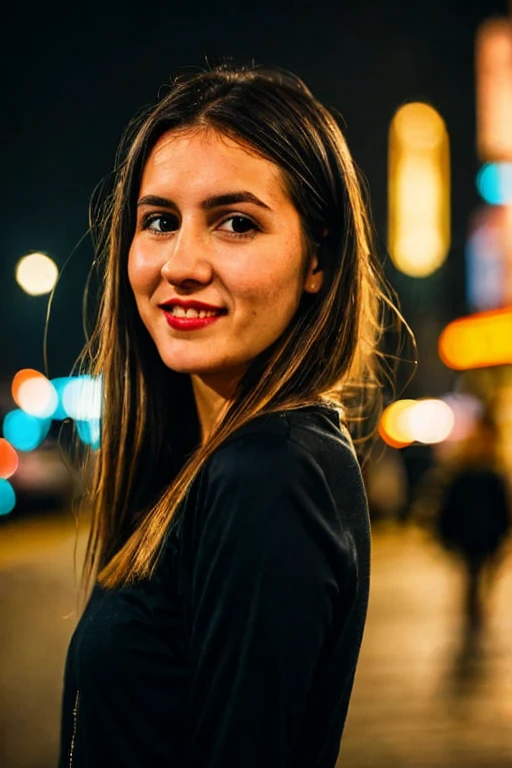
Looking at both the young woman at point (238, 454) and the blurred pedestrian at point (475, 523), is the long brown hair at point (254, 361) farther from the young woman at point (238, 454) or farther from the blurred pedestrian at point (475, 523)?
the blurred pedestrian at point (475, 523)

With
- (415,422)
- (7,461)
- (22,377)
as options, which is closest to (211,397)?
(7,461)

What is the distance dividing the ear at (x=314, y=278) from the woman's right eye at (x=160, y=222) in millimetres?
296

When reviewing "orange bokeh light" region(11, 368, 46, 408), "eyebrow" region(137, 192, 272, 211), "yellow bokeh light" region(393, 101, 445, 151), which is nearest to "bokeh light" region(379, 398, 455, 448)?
"orange bokeh light" region(11, 368, 46, 408)

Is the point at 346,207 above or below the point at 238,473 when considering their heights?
above

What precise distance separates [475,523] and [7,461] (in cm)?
986

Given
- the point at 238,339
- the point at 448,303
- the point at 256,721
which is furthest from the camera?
the point at 448,303

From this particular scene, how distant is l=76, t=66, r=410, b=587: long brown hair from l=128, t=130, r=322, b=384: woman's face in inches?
1.7

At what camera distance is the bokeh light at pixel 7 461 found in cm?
1631

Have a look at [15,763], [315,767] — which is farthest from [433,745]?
[315,767]

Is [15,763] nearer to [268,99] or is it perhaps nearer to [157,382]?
[157,382]

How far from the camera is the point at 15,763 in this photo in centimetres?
522

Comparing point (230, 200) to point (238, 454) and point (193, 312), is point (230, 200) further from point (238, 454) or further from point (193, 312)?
point (238, 454)

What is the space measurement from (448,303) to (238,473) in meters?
50.6

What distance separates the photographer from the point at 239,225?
1.88 meters
